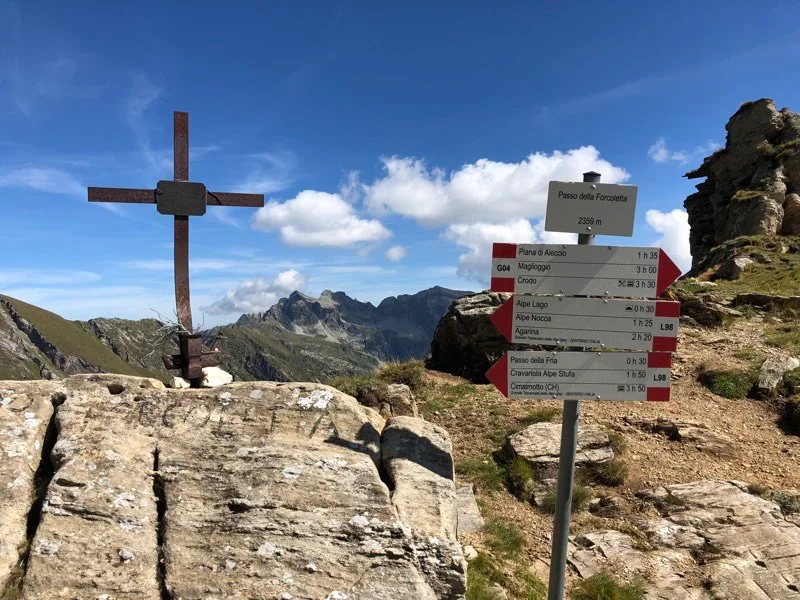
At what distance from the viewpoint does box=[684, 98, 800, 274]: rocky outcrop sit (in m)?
36.5

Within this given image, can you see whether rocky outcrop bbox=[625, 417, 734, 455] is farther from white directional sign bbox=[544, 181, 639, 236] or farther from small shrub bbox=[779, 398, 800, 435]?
white directional sign bbox=[544, 181, 639, 236]

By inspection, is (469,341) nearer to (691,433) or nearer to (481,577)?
A: (691,433)

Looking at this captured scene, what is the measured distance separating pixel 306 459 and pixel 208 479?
1095mm

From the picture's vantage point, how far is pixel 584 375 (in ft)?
16.7

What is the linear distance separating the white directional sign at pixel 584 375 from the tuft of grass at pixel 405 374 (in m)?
9.47

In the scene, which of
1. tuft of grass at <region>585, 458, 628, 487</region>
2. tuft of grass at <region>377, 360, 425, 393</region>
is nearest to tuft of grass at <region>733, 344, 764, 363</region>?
tuft of grass at <region>585, 458, 628, 487</region>

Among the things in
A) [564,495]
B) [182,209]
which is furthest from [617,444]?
[182,209]

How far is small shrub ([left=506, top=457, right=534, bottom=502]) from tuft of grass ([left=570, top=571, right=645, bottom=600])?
2.39 metres

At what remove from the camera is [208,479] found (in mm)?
5418

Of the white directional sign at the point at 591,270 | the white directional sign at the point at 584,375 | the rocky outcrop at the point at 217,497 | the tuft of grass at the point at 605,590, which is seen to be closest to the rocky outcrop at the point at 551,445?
the tuft of grass at the point at 605,590

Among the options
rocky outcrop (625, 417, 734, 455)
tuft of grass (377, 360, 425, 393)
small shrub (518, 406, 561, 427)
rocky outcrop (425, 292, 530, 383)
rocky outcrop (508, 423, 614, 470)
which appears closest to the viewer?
rocky outcrop (508, 423, 614, 470)

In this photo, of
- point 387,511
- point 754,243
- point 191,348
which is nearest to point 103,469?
point 191,348

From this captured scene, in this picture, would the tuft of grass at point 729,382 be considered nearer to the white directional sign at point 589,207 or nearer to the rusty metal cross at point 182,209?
the white directional sign at point 589,207

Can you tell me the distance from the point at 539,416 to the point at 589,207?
7.72 meters
